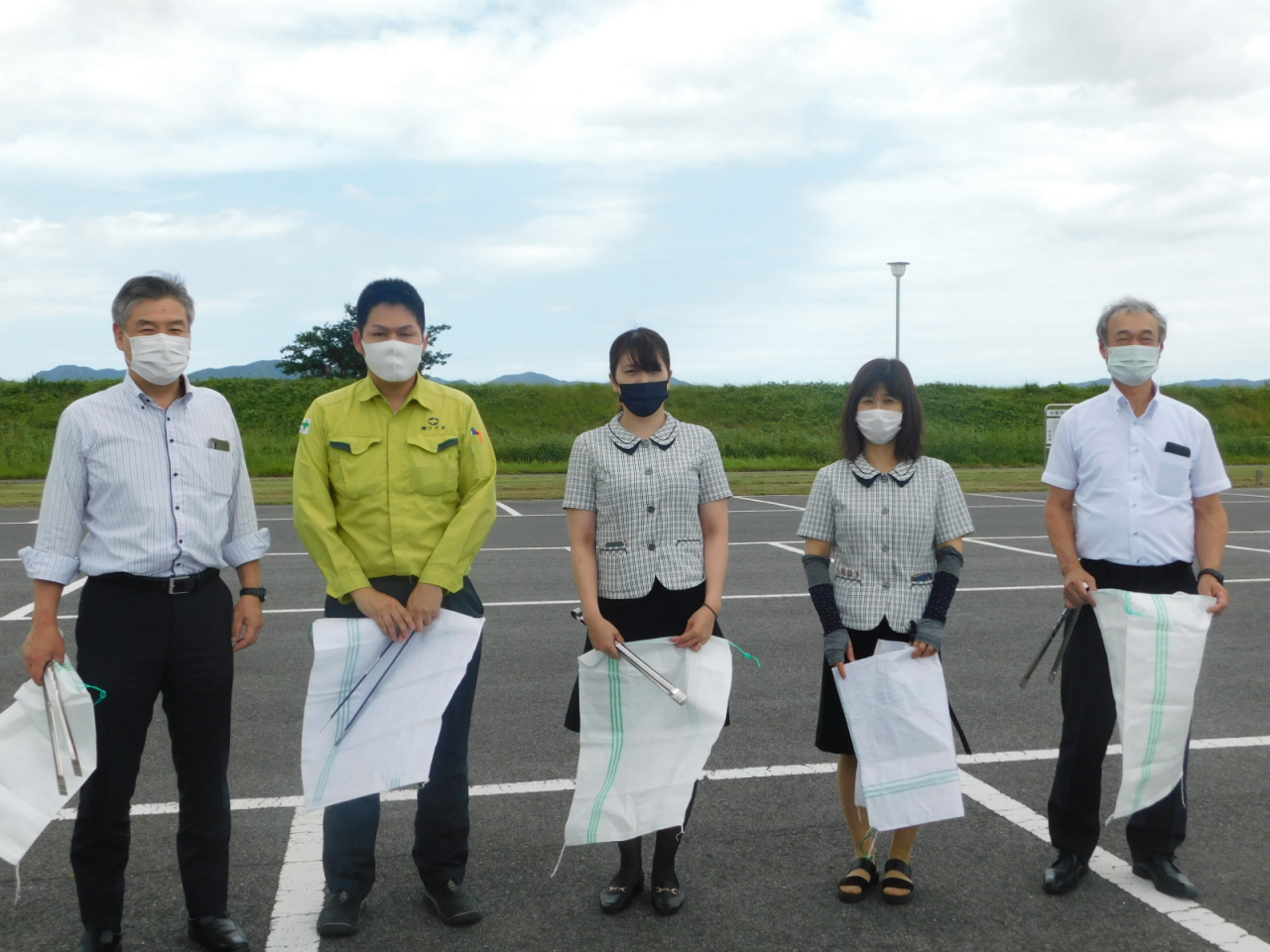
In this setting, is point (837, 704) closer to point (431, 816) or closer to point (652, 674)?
point (652, 674)

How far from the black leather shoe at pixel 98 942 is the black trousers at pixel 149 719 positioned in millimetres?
16

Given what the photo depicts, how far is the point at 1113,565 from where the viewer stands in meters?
3.78

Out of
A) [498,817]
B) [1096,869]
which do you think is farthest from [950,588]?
[498,817]

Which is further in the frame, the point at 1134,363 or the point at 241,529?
the point at 1134,363

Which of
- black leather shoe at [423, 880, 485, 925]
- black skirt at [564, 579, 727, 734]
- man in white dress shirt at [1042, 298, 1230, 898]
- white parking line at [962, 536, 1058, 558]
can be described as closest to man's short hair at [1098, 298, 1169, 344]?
man in white dress shirt at [1042, 298, 1230, 898]

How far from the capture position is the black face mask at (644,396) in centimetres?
354

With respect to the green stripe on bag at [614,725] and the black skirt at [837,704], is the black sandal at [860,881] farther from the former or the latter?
the green stripe on bag at [614,725]

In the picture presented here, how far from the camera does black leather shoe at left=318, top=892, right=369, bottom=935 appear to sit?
3.34 meters

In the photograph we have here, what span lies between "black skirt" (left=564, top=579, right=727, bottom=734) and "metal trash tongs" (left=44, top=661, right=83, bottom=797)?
5.12 feet

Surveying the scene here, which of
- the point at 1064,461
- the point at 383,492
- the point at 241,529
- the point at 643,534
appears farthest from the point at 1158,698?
the point at 241,529

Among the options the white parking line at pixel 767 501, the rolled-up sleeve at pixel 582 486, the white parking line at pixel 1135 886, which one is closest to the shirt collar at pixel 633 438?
the rolled-up sleeve at pixel 582 486

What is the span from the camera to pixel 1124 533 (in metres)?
3.73

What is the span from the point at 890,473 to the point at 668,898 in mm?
1598

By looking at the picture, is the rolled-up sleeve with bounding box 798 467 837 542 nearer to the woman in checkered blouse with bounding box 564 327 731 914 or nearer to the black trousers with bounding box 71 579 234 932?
the woman in checkered blouse with bounding box 564 327 731 914
